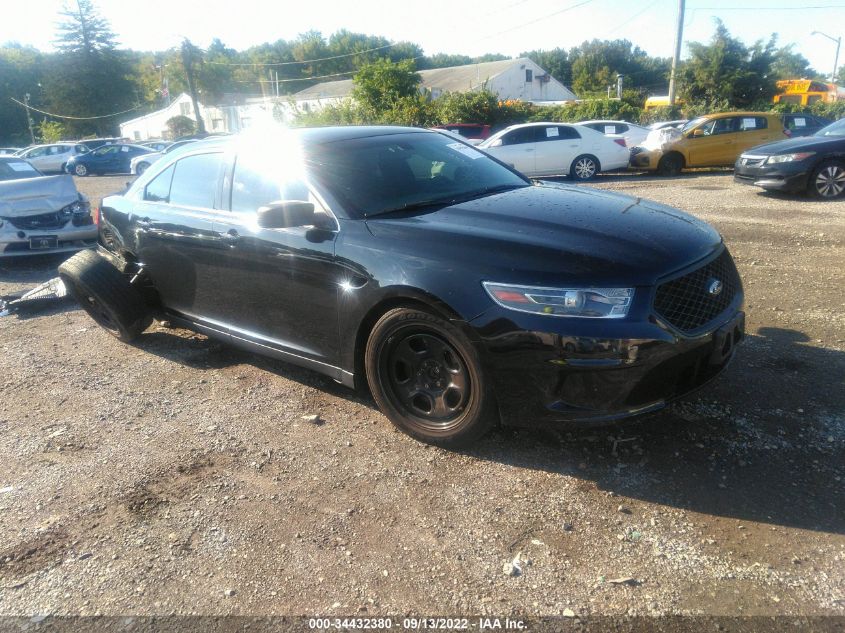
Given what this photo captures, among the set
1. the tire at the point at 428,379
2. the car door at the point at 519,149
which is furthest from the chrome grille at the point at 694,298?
the car door at the point at 519,149

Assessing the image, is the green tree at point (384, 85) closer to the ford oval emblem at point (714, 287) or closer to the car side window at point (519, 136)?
the car side window at point (519, 136)

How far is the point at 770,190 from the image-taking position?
11.5 m

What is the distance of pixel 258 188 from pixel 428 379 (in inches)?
66.9

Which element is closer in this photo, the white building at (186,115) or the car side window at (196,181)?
the car side window at (196,181)

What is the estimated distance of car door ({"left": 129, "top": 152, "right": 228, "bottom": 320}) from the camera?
4.25 m

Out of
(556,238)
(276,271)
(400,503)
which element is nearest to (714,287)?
(556,238)

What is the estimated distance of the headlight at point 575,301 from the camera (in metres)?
2.79

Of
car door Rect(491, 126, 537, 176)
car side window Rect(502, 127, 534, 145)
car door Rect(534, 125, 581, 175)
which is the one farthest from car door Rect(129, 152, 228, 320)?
car door Rect(534, 125, 581, 175)

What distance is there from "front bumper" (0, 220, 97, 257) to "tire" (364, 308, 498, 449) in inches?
273

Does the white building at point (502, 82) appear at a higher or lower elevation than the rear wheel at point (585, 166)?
higher

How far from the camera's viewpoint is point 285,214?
336 cm

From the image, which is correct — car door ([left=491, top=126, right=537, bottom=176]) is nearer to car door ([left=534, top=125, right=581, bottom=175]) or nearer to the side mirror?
car door ([left=534, top=125, right=581, bottom=175])

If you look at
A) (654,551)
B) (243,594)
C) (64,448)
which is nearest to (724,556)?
(654,551)

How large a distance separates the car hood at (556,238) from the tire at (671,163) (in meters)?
13.7
